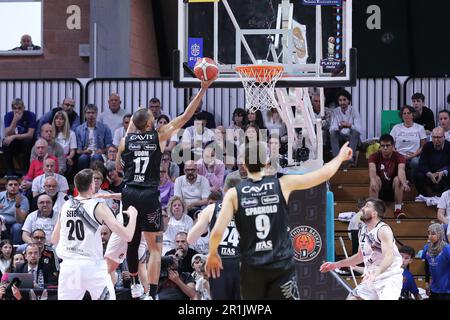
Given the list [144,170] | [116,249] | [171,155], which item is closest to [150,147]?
[144,170]

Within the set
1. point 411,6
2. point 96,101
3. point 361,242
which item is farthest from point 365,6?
point 361,242

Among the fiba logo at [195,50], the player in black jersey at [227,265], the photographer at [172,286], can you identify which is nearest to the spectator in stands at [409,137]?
the fiba logo at [195,50]

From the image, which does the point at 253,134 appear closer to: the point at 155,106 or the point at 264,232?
the point at 155,106

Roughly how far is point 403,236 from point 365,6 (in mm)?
6557

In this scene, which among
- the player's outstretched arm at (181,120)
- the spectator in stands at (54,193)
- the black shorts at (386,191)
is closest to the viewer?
the player's outstretched arm at (181,120)

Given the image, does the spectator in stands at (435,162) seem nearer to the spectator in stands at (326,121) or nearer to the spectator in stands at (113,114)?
the spectator in stands at (326,121)

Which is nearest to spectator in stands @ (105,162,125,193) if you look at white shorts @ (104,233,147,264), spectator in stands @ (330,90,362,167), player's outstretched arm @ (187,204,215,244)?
spectator in stands @ (330,90,362,167)

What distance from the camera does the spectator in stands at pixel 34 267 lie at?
14945mm

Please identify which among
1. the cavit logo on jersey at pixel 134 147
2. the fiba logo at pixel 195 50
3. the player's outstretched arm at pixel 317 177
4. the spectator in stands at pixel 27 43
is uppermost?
the spectator in stands at pixel 27 43

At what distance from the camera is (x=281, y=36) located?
13.9 m

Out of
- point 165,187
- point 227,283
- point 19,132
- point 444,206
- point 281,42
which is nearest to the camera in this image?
point 227,283

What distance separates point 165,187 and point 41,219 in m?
2.06

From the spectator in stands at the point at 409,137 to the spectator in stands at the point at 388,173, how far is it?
0.59 metres

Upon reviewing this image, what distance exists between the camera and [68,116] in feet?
61.2
